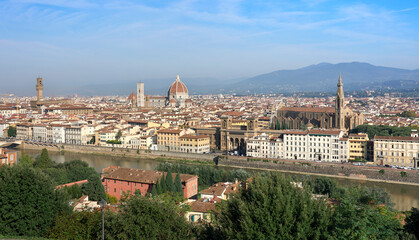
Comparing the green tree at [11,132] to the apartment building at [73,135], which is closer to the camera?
the apartment building at [73,135]

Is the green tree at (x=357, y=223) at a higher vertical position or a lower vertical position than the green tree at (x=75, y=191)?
higher

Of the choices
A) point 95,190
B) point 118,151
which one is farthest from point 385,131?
point 95,190

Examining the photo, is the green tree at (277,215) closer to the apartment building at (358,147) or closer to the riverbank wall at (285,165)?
the riverbank wall at (285,165)

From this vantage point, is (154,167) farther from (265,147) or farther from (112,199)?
(112,199)

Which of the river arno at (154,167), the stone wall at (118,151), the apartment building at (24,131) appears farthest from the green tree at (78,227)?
the apartment building at (24,131)

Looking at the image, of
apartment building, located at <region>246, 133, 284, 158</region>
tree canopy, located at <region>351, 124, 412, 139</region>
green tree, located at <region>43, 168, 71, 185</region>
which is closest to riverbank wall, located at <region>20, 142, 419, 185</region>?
apartment building, located at <region>246, 133, 284, 158</region>
